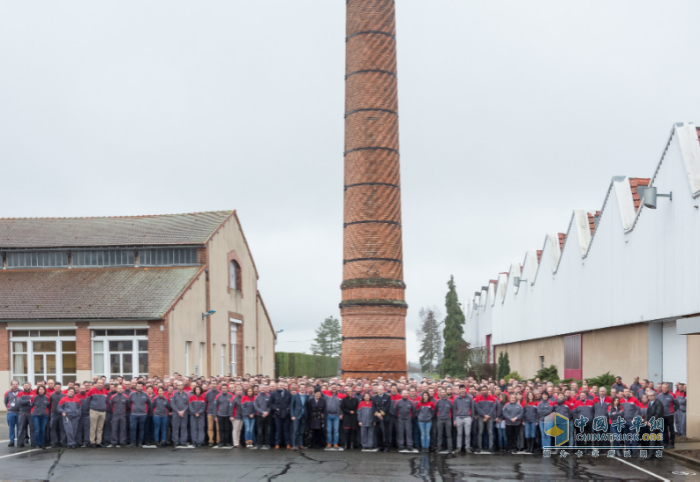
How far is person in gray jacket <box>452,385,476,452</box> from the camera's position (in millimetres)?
16906

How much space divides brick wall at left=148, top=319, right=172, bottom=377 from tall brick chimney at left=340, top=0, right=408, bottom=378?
6.80 m

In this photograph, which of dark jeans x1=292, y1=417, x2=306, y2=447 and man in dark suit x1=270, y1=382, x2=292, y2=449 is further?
man in dark suit x1=270, y1=382, x2=292, y2=449

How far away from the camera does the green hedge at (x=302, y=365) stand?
54397mm

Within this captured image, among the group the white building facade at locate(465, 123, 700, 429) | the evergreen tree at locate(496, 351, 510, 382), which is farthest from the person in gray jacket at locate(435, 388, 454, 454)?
the evergreen tree at locate(496, 351, 510, 382)

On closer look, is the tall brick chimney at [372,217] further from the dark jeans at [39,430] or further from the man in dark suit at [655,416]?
the dark jeans at [39,430]

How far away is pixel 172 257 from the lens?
34250 mm

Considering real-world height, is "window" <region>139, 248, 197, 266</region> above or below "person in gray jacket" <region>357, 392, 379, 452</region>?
above

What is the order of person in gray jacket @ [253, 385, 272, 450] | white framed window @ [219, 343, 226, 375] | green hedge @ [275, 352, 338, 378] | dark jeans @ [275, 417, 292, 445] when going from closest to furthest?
1. person in gray jacket @ [253, 385, 272, 450]
2. dark jeans @ [275, 417, 292, 445]
3. white framed window @ [219, 343, 226, 375]
4. green hedge @ [275, 352, 338, 378]

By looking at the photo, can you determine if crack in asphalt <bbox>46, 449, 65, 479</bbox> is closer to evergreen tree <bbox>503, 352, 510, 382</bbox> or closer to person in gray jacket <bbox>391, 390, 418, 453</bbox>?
person in gray jacket <bbox>391, 390, 418, 453</bbox>

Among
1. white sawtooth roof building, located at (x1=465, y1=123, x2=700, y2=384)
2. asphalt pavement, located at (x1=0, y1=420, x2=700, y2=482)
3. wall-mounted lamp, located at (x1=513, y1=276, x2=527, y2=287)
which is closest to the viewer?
asphalt pavement, located at (x1=0, y1=420, x2=700, y2=482)

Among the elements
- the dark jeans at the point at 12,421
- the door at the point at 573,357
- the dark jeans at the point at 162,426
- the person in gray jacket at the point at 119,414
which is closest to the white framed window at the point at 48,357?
the dark jeans at the point at 12,421

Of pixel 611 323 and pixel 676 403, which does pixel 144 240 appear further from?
A: pixel 676 403

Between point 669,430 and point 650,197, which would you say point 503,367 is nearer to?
point 650,197

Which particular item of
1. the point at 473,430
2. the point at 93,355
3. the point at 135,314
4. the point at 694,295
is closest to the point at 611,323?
the point at 694,295
